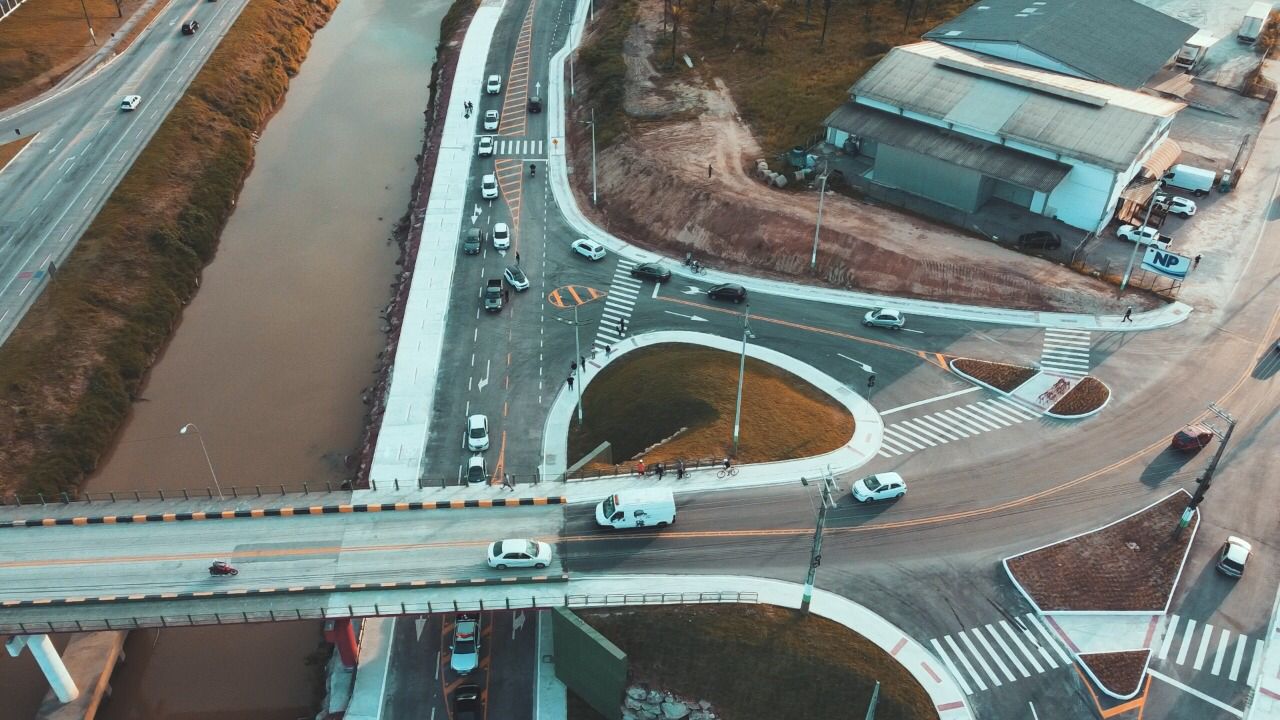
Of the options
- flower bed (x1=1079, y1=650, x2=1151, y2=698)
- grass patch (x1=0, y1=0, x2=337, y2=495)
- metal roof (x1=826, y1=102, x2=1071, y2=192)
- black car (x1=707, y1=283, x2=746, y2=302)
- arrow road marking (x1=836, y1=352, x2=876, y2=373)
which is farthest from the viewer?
metal roof (x1=826, y1=102, x2=1071, y2=192)

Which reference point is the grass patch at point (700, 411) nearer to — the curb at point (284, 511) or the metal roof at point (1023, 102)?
the curb at point (284, 511)

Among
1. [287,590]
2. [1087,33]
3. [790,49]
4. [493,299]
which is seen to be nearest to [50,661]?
[287,590]

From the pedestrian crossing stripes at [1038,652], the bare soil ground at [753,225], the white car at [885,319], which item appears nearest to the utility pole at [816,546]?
the pedestrian crossing stripes at [1038,652]

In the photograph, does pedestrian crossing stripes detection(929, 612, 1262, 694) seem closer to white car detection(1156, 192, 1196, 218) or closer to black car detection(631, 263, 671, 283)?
black car detection(631, 263, 671, 283)

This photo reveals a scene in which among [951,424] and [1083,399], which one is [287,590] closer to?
[951,424]

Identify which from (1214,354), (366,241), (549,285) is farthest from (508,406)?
(1214,354)

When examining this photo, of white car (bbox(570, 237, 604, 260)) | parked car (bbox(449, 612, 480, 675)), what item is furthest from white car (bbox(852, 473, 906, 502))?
white car (bbox(570, 237, 604, 260))

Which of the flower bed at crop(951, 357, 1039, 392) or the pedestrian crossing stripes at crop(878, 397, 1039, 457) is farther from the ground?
the flower bed at crop(951, 357, 1039, 392)
